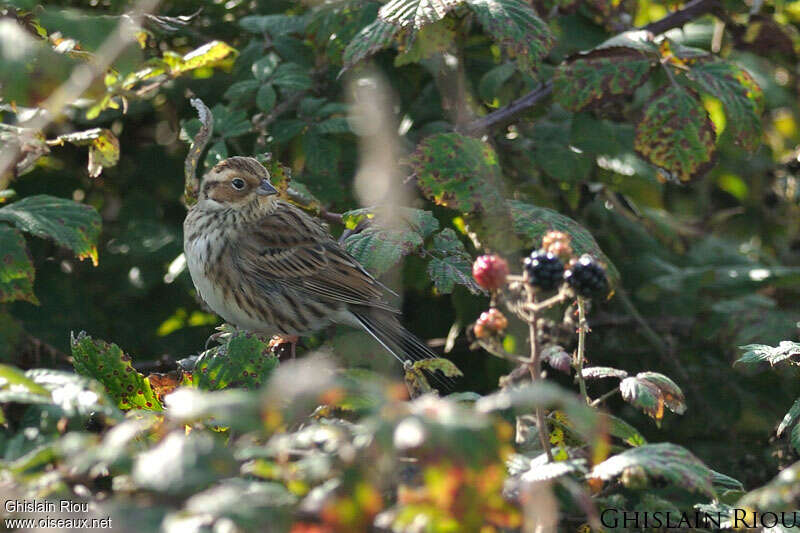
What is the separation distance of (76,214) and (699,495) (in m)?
1.90

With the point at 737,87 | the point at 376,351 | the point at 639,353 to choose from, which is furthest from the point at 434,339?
the point at 737,87

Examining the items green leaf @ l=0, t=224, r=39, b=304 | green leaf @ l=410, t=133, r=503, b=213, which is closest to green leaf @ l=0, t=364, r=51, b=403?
green leaf @ l=0, t=224, r=39, b=304

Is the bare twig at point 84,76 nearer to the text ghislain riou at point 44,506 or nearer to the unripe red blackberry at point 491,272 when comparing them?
the text ghislain riou at point 44,506

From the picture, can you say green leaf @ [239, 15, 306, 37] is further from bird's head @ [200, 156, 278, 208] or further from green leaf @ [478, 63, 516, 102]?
green leaf @ [478, 63, 516, 102]

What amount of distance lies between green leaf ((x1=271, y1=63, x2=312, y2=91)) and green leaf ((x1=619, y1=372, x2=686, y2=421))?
1.50 metres

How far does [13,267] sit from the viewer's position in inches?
95.5

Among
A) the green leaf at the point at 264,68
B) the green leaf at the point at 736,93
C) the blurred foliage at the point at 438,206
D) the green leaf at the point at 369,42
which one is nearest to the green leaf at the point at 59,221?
the blurred foliage at the point at 438,206

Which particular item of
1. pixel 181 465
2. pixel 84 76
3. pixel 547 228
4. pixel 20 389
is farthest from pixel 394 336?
pixel 181 465

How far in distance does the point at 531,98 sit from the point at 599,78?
1.07 ft

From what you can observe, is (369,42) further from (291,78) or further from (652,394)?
(652,394)

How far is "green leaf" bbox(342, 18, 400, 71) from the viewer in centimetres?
278

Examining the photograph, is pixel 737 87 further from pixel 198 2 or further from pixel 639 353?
pixel 198 2

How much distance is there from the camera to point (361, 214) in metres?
2.68

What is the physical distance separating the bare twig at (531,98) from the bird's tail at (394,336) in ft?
2.19
